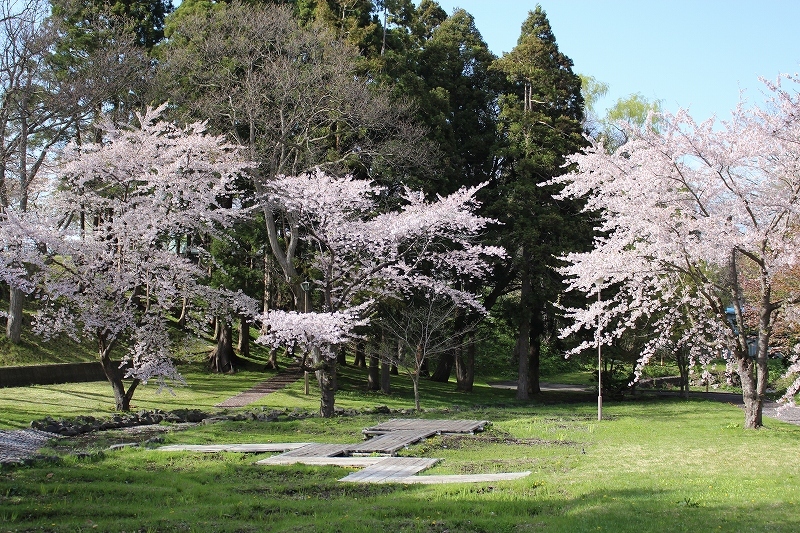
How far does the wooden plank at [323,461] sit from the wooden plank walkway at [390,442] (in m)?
0.55

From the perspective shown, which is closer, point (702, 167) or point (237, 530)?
point (237, 530)

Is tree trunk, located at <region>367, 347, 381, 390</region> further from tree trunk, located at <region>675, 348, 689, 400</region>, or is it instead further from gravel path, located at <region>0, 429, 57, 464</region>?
gravel path, located at <region>0, 429, 57, 464</region>

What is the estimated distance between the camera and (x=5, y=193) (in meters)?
22.9

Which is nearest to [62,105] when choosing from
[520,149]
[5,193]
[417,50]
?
[5,193]

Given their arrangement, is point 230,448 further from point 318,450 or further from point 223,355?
point 223,355

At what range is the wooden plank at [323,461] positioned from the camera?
35.8ft

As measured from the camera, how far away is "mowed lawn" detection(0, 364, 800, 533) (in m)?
6.96

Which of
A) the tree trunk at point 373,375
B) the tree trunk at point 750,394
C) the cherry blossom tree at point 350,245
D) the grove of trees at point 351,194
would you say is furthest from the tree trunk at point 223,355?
the tree trunk at point 750,394

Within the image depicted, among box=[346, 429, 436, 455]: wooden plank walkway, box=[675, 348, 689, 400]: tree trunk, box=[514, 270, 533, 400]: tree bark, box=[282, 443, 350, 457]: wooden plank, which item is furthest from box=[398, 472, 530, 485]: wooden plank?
box=[675, 348, 689, 400]: tree trunk

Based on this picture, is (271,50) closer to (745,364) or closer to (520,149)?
(520,149)

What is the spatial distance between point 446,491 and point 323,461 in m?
3.10

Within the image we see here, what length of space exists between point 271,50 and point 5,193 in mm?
9821

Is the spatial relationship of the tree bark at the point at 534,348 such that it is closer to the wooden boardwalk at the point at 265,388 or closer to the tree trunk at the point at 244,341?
the wooden boardwalk at the point at 265,388

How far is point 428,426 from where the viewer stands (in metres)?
15.4
